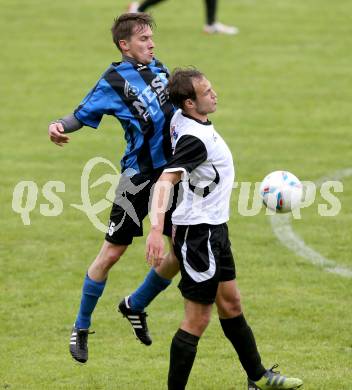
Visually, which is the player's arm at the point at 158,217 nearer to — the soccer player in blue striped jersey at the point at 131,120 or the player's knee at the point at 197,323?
the player's knee at the point at 197,323

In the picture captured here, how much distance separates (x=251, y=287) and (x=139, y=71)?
9.30ft

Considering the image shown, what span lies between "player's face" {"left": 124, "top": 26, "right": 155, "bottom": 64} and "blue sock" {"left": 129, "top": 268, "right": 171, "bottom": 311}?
5.10ft

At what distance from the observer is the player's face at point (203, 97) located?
6430mm

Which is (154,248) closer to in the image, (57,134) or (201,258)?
(201,258)

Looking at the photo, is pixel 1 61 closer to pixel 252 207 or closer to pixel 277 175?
pixel 252 207

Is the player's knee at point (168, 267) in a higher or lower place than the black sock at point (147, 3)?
higher

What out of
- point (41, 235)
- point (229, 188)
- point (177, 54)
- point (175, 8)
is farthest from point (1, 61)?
point (229, 188)

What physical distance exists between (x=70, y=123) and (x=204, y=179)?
1228 millimetres

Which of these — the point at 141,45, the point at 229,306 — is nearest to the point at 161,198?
the point at 229,306

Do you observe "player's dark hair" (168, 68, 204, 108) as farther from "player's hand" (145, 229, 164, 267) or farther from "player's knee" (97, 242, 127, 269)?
"player's knee" (97, 242, 127, 269)

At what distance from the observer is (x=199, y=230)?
649 cm

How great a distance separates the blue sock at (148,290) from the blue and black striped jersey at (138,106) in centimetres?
82

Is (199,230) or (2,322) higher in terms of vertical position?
(199,230)

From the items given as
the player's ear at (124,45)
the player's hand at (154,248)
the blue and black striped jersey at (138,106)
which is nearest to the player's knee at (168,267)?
the blue and black striped jersey at (138,106)
